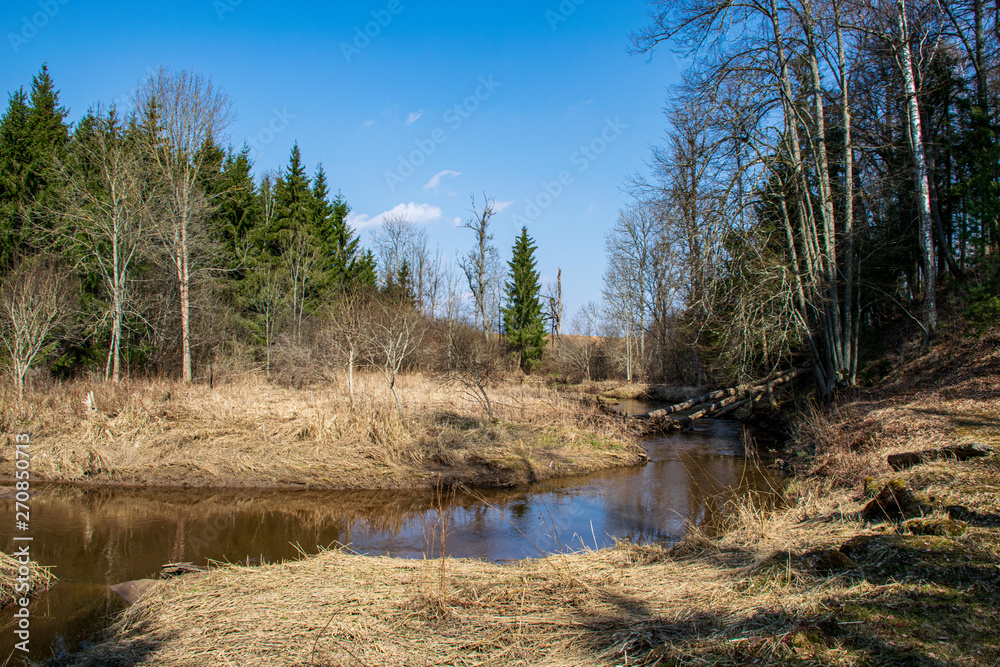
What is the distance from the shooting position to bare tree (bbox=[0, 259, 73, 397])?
14664 mm

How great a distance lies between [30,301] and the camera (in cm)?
1498

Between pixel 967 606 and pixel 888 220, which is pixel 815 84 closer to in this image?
pixel 888 220

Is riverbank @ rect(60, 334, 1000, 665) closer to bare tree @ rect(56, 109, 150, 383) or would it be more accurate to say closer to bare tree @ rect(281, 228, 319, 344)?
bare tree @ rect(56, 109, 150, 383)

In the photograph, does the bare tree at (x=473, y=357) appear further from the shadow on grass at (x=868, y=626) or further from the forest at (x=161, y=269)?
the shadow on grass at (x=868, y=626)

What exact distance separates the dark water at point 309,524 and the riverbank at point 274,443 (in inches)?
19.3

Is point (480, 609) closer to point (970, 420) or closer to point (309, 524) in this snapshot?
point (309, 524)

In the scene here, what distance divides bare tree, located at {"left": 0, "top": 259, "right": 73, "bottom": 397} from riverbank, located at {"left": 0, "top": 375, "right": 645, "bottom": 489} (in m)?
2.14

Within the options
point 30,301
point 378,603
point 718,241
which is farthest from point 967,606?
point 30,301

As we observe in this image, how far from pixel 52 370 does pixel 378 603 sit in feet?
70.1

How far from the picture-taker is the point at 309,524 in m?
8.92

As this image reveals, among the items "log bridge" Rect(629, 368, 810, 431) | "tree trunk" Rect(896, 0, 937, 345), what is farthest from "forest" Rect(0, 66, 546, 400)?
"tree trunk" Rect(896, 0, 937, 345)

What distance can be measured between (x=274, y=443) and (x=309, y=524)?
11.3 ft

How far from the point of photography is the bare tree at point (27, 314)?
14664 millimetres

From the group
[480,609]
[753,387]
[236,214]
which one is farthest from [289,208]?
[480,609]
